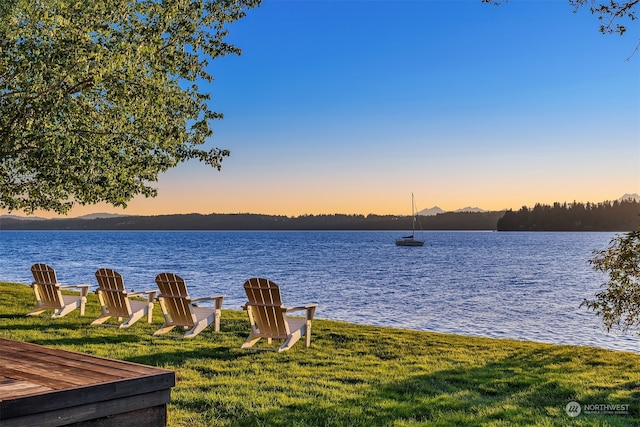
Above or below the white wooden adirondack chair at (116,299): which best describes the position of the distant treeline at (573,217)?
above

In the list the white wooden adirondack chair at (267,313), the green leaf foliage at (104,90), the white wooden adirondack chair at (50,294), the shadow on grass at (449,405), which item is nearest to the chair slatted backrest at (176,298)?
the white wooden adirondack chair at (267,313)

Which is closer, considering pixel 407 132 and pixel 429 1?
pixel 429 1

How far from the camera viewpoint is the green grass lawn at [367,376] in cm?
548

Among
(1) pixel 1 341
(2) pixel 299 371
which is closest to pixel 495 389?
(2) pixel 299 371

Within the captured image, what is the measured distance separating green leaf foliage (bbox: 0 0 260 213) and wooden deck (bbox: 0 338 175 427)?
3.53m

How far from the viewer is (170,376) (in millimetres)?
4172

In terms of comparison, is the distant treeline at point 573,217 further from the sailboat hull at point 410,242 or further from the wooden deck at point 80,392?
the wooden deck at point 80,392

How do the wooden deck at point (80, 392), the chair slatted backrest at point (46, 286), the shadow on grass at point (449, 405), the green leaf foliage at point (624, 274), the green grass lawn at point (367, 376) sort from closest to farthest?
the wooden deck at point (80, 392) < the shadow on grass at point (449, 405) < the green grass lawn at point (367, 376) < the green leaf foliage at point (624, 274) < the chair slatted backrest at point (46, 286)

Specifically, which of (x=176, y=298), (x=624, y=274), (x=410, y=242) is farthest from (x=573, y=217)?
(x=176, y=298)

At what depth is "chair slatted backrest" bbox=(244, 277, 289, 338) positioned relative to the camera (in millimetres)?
8867

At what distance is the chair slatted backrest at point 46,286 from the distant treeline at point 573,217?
5584 inches

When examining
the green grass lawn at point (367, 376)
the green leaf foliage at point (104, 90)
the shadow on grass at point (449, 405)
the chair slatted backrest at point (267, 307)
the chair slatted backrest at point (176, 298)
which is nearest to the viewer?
the shadow on grass at point (449, 405)

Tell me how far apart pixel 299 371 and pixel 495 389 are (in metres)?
2.43

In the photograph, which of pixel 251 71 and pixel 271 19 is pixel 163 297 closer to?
pixel 271 19
